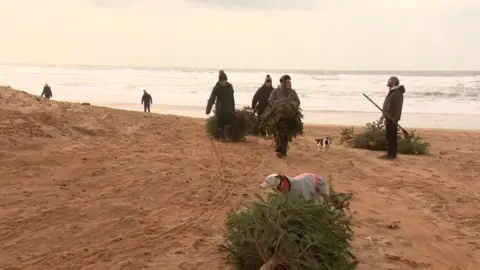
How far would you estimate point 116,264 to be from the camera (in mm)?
4941

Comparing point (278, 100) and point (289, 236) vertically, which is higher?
point (278, 100)

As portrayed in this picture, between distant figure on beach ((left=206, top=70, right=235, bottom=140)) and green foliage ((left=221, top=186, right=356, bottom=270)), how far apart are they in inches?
288

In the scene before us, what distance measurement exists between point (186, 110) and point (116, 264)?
26.8 meters

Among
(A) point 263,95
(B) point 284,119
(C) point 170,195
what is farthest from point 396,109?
(C) point 170,195

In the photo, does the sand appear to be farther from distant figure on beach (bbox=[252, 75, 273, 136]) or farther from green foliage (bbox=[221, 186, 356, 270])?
distant figure on beach (bbox=[252, 75, 273, 136])

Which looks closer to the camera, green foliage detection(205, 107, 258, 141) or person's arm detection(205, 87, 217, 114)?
person's arm detection(205, 87, 217, 114)

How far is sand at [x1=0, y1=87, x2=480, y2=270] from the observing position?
5.36 m

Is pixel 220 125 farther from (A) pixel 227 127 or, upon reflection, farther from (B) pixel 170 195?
(B) pixel 170 195

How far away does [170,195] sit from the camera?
7309mm

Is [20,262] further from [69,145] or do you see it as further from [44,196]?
[69,145]

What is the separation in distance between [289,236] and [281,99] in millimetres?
6283

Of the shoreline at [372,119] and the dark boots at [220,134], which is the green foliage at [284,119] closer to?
the dark boots at [220,134]

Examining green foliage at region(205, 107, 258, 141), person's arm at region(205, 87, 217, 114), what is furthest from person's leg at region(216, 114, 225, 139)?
person's arm at region(205, 87, 217, 114)

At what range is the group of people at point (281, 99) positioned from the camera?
1092 centimetres
